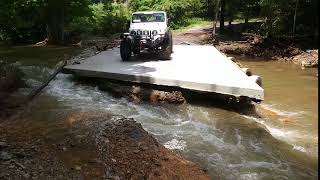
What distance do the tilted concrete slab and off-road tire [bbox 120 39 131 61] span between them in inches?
11.4

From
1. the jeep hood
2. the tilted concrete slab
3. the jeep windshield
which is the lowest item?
the tilted concrete slab

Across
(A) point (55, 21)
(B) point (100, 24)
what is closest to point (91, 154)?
(A) point (55, 21)

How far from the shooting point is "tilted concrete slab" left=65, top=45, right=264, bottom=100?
34.0 feet

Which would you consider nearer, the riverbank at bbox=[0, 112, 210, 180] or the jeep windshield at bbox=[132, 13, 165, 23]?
the riverbank at bbox=[0, 112, 210, 180]

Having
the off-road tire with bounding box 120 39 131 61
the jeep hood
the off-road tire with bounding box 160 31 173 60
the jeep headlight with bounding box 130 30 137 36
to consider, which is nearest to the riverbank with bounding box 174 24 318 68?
the off-road tire with bounding box 160 31 173 60

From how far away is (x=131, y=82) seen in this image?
11734mm

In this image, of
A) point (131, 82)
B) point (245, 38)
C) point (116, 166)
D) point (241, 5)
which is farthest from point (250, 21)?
point (116, 166)

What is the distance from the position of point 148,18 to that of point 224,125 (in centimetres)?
758

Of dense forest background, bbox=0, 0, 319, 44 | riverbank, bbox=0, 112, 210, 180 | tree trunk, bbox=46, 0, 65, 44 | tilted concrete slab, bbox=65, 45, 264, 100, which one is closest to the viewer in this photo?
riverbank, bbox=0, 112, 210, 180

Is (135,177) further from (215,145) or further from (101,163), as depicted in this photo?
(215,145)

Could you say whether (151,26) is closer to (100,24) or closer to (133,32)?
(133,32)

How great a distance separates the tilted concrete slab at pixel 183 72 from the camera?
1036 centimetres

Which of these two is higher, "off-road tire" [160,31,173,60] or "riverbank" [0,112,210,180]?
"off-road tire" [160,31,173,60]

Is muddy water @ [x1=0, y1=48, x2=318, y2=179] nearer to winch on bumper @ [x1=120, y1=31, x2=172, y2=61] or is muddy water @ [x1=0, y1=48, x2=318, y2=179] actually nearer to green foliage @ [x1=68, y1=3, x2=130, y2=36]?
winch on bumper @ [x1=120, y1=31, x2=172, y2=61]
